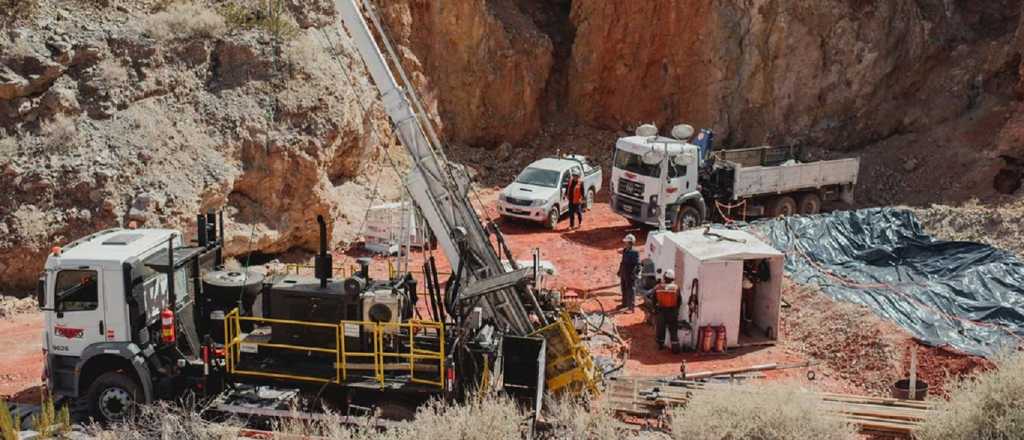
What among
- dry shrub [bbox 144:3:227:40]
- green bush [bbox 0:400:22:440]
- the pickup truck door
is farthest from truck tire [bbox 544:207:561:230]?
green bush [bbox 0:400:22:440]

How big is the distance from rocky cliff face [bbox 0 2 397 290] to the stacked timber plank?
10.1 meters

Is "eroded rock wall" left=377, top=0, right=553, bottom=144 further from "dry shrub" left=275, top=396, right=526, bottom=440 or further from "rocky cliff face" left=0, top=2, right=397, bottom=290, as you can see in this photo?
"dry shrub" left=275, top=396, right=526, bottom=440

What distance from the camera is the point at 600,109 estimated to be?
32312 mm

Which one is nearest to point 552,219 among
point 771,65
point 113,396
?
point 771,65

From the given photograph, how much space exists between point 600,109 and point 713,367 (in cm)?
1874

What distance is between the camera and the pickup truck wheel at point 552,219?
79.6 feet

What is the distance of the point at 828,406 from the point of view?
11.4 meters

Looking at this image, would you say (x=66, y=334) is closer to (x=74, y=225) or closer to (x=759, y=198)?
(x=74, y=225)

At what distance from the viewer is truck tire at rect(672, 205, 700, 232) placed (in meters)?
22.5

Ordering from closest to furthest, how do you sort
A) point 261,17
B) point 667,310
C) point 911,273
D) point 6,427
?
point 6,427 → point 667,310 → point 911,273 → point 261,17

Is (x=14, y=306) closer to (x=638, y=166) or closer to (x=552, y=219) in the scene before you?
(x=552, y=219)

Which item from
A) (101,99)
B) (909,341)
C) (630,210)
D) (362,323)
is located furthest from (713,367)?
(101,99)

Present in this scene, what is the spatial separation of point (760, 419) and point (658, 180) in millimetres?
12392

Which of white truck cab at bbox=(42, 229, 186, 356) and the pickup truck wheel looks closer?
white truck cab at bbox=(42, 229, 186, 356)
